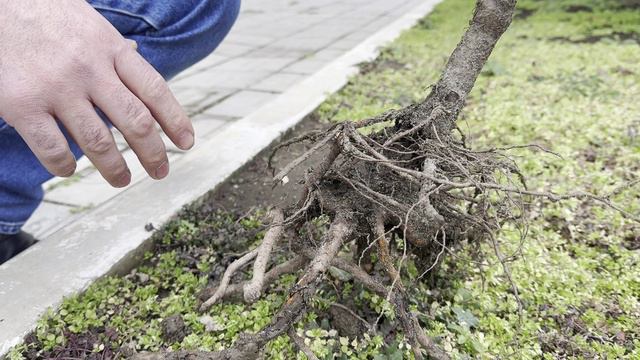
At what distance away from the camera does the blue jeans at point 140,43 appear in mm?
1776

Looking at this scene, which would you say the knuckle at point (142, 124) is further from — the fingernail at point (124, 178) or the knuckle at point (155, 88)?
the fingernail at point (124, 178)

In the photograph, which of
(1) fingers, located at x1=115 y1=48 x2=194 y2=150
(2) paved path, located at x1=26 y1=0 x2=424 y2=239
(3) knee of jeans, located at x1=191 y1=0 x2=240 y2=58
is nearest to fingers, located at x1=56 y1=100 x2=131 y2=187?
(1) fingers, located at x1=115 y1=48 x2=194 y2=150

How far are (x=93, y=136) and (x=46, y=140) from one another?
10 centimetres

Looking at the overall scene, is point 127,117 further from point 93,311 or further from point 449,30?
point 449,30

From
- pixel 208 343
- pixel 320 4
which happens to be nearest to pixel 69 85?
pixel 208 343

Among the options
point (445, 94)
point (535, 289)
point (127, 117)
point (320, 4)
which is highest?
point (127, 117)

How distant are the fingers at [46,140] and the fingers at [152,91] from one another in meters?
0.19

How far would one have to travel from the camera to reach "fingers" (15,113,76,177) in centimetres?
111

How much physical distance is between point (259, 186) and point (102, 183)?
874 millimetres

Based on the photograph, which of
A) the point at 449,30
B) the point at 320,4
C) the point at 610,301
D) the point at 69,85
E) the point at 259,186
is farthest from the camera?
the point at 320,4

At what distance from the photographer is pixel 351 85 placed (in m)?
3.93

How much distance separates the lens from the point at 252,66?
479 centimetres

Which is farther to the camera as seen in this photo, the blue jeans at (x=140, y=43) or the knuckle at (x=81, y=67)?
the blue jeans at (x=140, y=43)

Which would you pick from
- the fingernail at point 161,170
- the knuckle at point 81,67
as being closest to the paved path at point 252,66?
the fingernail at point 161,170
